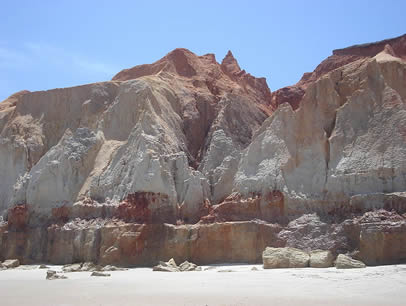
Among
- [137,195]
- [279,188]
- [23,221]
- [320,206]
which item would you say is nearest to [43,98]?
[23,221]

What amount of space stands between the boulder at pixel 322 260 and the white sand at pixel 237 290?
1722 millimetres

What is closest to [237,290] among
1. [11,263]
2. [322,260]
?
[322,260]

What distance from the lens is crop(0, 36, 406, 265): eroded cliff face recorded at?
77.0 feet

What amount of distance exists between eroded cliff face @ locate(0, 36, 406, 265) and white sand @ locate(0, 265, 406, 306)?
5.94 meters

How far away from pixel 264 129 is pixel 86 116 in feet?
41.7

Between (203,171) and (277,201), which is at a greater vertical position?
(203,171)

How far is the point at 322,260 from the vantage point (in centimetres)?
1994

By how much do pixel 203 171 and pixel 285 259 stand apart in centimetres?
1126

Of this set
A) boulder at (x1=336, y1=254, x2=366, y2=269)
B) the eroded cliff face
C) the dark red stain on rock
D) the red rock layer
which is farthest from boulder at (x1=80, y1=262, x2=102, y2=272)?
the red rock layer

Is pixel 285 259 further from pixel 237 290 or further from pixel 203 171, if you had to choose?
pixel 203 171

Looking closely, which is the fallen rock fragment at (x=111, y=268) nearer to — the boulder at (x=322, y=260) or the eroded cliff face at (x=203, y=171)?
the eroded cliff face at (x=203, y=171)

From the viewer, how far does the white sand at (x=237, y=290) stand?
11.9m

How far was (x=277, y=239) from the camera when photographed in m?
23.9

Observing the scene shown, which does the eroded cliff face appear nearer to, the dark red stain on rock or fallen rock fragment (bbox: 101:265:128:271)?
the dark red stain on rock
